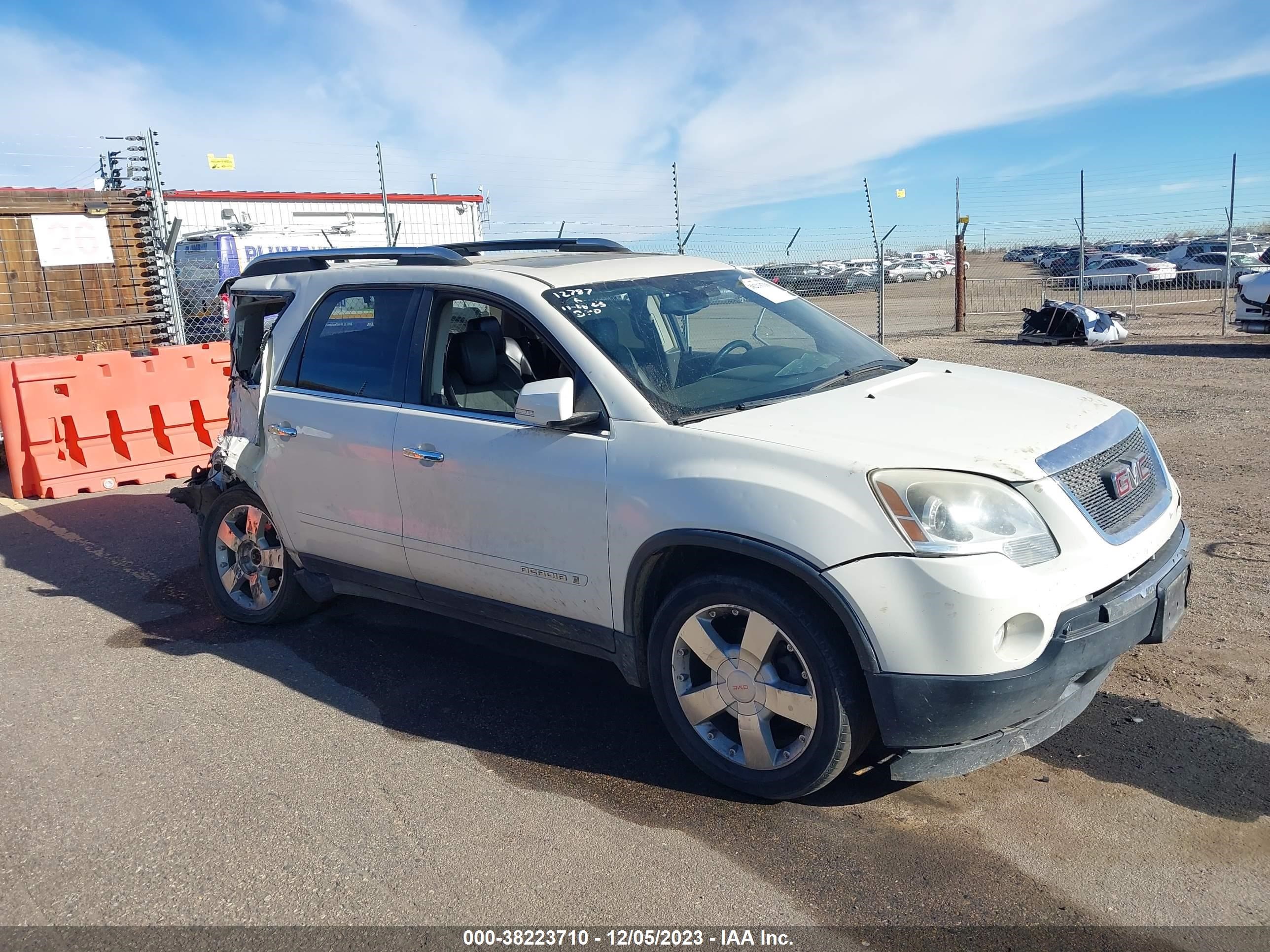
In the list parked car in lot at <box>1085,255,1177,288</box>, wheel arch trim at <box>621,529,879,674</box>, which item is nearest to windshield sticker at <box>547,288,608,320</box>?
wheel arch trim at <box>621,529,879,674</box>

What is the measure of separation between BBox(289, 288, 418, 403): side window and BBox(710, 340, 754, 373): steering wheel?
1379mm

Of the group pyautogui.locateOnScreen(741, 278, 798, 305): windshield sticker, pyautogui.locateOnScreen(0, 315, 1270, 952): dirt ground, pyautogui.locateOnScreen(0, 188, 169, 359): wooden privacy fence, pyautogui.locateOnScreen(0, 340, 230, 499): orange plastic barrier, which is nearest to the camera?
pyautogui.locateOnScreen(0, 315, 1270, 952): dirt ground

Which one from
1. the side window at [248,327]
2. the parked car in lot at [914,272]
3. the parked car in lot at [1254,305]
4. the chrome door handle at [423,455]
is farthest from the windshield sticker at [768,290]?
the parked car in lot at [914,272]

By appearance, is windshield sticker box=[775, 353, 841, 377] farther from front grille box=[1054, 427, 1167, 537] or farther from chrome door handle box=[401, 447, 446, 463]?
chrome door handle box=[401, 447, 446, 463]

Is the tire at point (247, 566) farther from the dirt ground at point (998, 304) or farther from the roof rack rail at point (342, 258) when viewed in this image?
the dirt ground at point (998, 304)

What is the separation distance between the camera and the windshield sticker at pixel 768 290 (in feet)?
16.2

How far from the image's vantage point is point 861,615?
3207mm

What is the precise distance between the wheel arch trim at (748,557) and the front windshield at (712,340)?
475 millimetres

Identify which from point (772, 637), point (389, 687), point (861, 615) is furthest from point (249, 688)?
point (861, 615)

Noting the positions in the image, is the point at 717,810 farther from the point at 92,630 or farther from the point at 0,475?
the point at 0,475

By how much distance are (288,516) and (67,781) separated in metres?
1.57

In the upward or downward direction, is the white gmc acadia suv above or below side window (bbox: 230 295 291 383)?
below

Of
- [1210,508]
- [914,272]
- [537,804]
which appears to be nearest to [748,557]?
[537,804]

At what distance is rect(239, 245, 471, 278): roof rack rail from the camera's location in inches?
186
